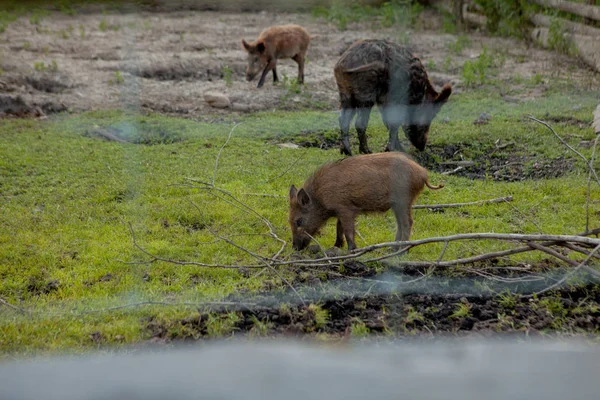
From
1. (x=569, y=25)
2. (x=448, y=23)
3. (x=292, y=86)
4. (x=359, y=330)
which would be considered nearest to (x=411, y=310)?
(x=359, y=330)

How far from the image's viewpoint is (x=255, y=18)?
11781mm

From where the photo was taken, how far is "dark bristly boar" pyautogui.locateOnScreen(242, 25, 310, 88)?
27.8 feet

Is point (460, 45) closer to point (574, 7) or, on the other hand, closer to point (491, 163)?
point (574, 7)

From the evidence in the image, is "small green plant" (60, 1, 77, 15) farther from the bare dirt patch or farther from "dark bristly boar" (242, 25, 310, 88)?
the bare dirt patch

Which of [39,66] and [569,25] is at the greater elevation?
[569,25]

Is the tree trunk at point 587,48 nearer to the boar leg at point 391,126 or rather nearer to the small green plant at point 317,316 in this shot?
the boar leg at point 391,126

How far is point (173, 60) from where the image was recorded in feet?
27.7

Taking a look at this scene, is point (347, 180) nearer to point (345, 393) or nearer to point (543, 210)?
point (543, 210)

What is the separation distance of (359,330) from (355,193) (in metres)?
1.19

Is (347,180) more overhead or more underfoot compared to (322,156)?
more overhead

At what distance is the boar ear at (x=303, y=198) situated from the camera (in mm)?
3603

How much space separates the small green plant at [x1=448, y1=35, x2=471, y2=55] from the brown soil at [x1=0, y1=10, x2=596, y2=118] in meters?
0.12

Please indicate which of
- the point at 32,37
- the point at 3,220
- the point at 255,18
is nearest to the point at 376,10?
the point at 255,18

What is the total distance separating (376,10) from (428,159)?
20.7 feet
